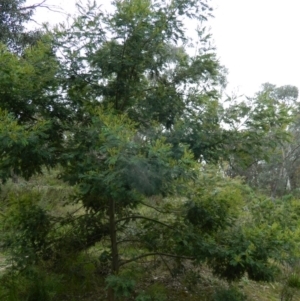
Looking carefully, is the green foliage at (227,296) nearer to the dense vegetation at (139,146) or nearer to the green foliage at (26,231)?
the dense vegetation at (139,146)

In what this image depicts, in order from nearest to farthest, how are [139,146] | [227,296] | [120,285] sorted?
[139,146]
[120,285]
[227,296]

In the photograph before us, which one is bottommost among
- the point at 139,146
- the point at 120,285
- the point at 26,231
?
the point at 120,285

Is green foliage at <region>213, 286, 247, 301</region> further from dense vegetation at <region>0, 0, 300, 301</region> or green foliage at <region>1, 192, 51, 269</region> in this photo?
green foliage at <region>1, 192, 51, 269</region>

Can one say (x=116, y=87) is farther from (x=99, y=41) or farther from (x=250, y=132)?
(x=250, y=132)

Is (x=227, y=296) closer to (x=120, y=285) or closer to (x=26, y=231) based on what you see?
(x=120, y=285)

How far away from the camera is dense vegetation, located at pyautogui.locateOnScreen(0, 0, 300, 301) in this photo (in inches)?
194

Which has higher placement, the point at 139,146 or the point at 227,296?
the point at 139,146

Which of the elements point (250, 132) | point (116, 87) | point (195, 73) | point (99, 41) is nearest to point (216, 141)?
point (250, 132)

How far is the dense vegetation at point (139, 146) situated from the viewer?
4922 millimetres

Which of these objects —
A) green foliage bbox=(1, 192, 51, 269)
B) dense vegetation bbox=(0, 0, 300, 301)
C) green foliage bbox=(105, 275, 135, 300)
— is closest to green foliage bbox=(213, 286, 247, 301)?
dense vegetation bbox=(0, 0, 300, 301)

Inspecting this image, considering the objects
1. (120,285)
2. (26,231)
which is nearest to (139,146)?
(120,285)

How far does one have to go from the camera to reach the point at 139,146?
426cm

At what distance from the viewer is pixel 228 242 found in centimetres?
542

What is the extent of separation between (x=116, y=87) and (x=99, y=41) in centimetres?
54
